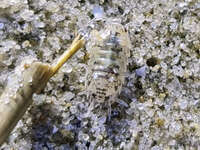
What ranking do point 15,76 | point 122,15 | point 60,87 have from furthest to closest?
point 122,15 < point 60,87 < point 15,76

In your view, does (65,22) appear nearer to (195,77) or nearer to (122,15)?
(122,15)

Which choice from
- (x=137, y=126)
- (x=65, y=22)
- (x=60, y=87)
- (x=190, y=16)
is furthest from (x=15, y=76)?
(x=190, y=16)

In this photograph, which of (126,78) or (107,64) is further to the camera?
(126,78)

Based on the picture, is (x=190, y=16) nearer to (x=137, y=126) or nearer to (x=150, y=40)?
(x=150, y=40)

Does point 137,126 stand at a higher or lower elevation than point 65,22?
lower

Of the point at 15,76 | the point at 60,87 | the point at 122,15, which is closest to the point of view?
the point at 15,76

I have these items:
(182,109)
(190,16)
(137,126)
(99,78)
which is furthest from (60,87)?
(190,16)

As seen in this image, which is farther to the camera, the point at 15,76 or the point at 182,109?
the point at 182,109

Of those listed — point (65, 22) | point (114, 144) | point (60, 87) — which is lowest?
point (114, 144)
